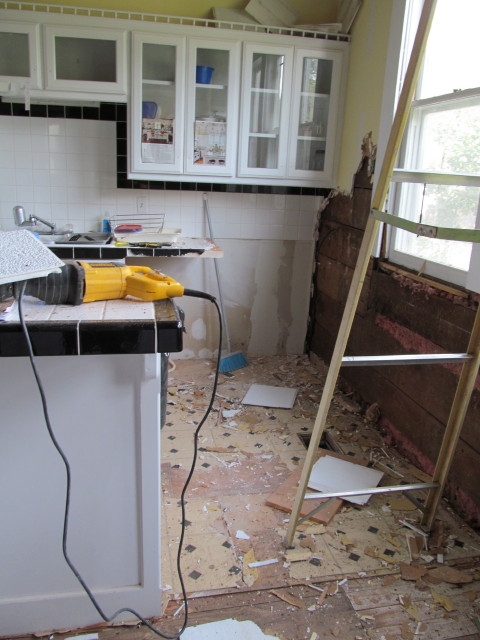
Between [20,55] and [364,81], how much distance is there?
6.74ft

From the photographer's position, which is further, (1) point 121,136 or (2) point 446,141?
(1) point 121,136

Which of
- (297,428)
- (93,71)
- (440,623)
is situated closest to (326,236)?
(297,428)

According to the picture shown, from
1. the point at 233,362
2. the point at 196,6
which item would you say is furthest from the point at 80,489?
the point at 196,6

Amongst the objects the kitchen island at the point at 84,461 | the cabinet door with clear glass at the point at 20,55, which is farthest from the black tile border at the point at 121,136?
the kitchen island at the point at 84,461

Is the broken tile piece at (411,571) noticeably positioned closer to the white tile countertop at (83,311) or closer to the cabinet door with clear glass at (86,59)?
the white tile countertop at (83,311)

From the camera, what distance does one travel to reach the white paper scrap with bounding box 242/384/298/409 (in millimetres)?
3178

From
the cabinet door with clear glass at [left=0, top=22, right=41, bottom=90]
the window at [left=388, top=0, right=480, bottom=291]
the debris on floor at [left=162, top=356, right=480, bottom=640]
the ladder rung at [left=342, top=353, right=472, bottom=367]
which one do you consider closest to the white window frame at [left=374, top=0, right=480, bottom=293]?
the window at [left=388, top=0, right=480, bottom=291]

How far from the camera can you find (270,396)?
328 centimetres

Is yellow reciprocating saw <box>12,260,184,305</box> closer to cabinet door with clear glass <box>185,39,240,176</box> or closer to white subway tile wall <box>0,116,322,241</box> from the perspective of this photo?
cabinet door with clear glass <box>185,39,240,176</box>

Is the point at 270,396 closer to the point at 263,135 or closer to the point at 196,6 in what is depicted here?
the point at 263,135

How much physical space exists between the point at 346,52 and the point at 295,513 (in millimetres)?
2884

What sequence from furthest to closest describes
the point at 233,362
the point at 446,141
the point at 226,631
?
the point at 233,362
the point at 446,141
the point at 226,631

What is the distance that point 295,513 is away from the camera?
1.87 m

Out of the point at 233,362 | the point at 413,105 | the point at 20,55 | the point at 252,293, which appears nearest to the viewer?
the point at 413,105
